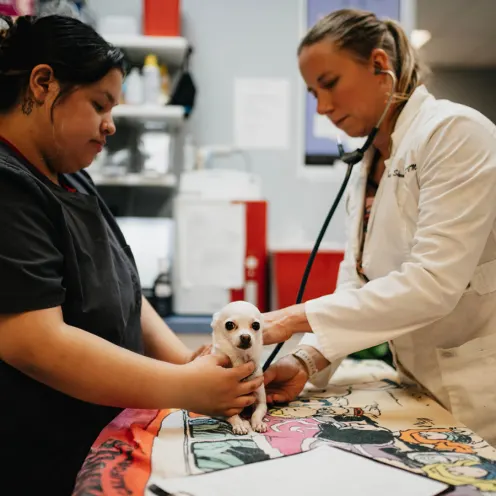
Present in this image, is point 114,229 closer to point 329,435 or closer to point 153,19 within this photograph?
point 329,435

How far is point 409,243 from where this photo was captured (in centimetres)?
112

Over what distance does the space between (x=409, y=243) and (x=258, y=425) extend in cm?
49

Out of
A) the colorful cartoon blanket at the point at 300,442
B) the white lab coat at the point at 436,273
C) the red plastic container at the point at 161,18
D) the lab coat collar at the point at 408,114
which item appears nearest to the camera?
the colorful cartoon blanket at the point at 300,442

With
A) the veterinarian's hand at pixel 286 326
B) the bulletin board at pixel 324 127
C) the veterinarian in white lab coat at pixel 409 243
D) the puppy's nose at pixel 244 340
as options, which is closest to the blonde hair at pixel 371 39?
the veterinarian in white lab coat at pixel 409 243

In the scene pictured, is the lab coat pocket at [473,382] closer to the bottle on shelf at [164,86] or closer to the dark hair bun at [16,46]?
the dark hair bun at [16,46]

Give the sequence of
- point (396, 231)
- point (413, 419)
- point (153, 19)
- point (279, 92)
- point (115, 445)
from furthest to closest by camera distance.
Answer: point (279, 92)
point (153, 19)
point (396, 231)
point (413, 419)
point (115, 445)

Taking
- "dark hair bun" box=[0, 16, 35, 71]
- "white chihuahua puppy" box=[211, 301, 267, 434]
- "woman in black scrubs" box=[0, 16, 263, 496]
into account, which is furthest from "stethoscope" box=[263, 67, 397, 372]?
"dark hair bun" box=[0, 16, 35, 71]

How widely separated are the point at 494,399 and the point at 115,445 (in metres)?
0.70

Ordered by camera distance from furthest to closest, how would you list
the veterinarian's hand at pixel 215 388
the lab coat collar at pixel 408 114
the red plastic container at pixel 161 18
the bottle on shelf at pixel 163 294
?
1. the red plastic container at pixel 161 18
2. the bottle on shelf at pixel 163 294
3. the lab coat collar at pixel 408 114
4. the veterinarian's hand at pixel 215 388

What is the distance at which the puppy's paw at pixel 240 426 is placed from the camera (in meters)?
0.86

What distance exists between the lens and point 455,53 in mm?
2791

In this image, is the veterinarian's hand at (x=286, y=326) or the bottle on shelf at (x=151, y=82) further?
the bottle on shelf at (x=151, y=82)

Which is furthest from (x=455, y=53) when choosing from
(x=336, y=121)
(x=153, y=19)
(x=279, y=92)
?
(x=336, y=121)

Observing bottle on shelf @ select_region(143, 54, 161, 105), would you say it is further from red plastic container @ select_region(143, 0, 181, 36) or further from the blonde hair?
the blonde hair
